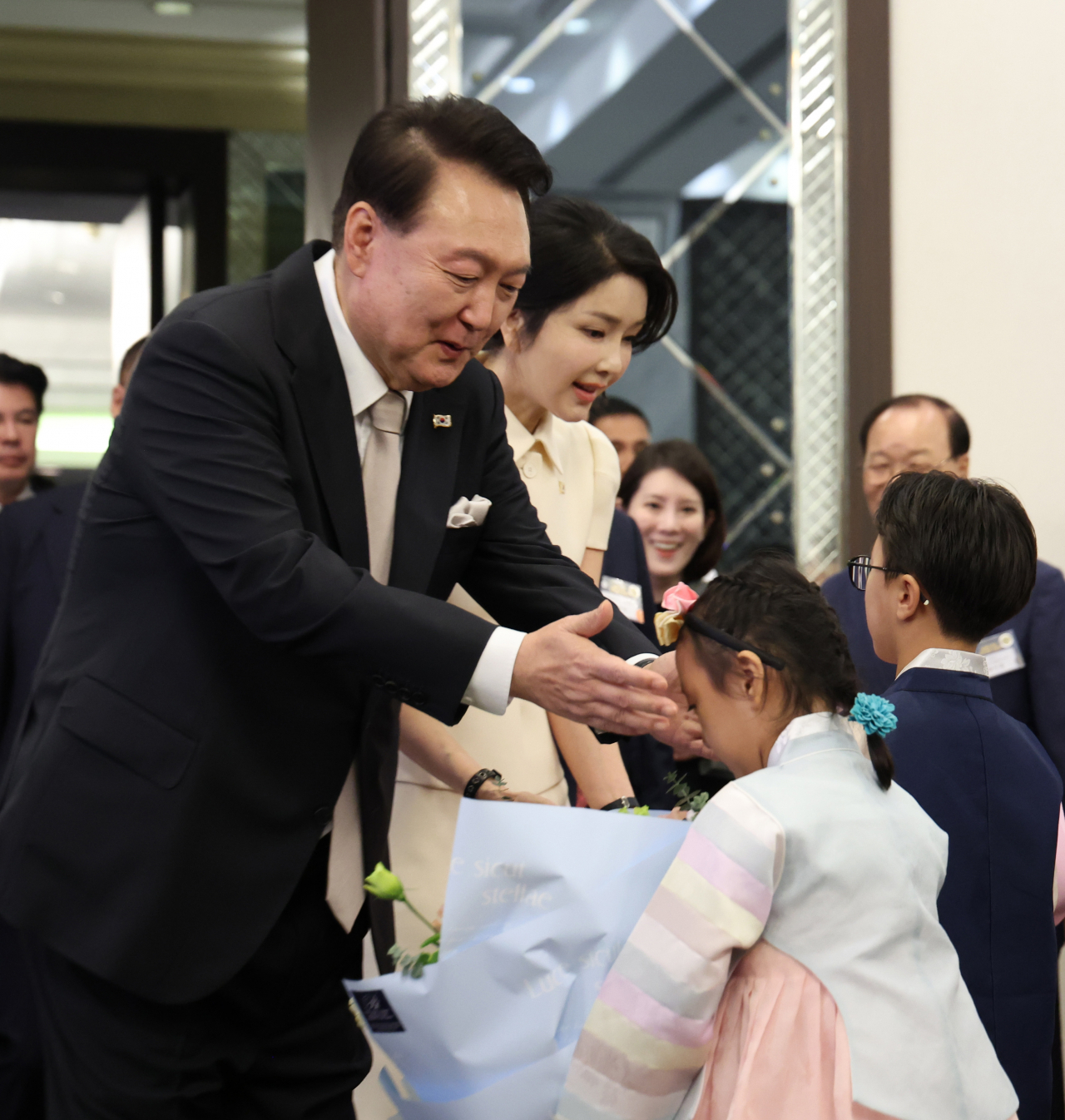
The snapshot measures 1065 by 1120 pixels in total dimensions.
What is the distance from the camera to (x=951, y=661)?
1876 mm

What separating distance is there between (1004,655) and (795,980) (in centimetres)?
152

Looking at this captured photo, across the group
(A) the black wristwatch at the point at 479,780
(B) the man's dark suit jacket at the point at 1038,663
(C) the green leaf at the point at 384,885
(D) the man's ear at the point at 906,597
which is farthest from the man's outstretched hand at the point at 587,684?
(B) the man's dark suit jacket at the point at 1038,663

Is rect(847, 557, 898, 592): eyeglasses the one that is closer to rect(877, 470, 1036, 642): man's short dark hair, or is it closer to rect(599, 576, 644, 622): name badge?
rect(877, 470, 1036, 642): man's short dark hair

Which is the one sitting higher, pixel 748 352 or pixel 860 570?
pixel 748 352

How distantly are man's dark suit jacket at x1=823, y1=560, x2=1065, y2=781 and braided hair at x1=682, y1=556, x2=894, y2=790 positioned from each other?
1.10 m

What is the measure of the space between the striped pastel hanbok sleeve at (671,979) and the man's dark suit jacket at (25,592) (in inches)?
65.0

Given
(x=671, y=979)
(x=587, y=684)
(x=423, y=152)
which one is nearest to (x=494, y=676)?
(x=587, y=684)

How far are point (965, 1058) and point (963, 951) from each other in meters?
0.36

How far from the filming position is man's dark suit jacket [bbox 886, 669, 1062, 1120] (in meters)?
1.80

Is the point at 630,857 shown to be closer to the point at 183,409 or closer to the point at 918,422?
the point at 183,409

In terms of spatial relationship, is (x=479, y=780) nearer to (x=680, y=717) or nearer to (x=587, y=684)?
(x=680, y=717)

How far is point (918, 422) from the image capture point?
3133mm

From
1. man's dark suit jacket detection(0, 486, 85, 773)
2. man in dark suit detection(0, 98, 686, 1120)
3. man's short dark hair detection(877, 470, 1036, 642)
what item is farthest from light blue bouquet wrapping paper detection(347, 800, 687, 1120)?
man's dark suit jacket detection(0, 486, 85, 773)

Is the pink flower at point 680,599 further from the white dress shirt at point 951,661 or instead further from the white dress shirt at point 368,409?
the white dress shirt at point 951,661
